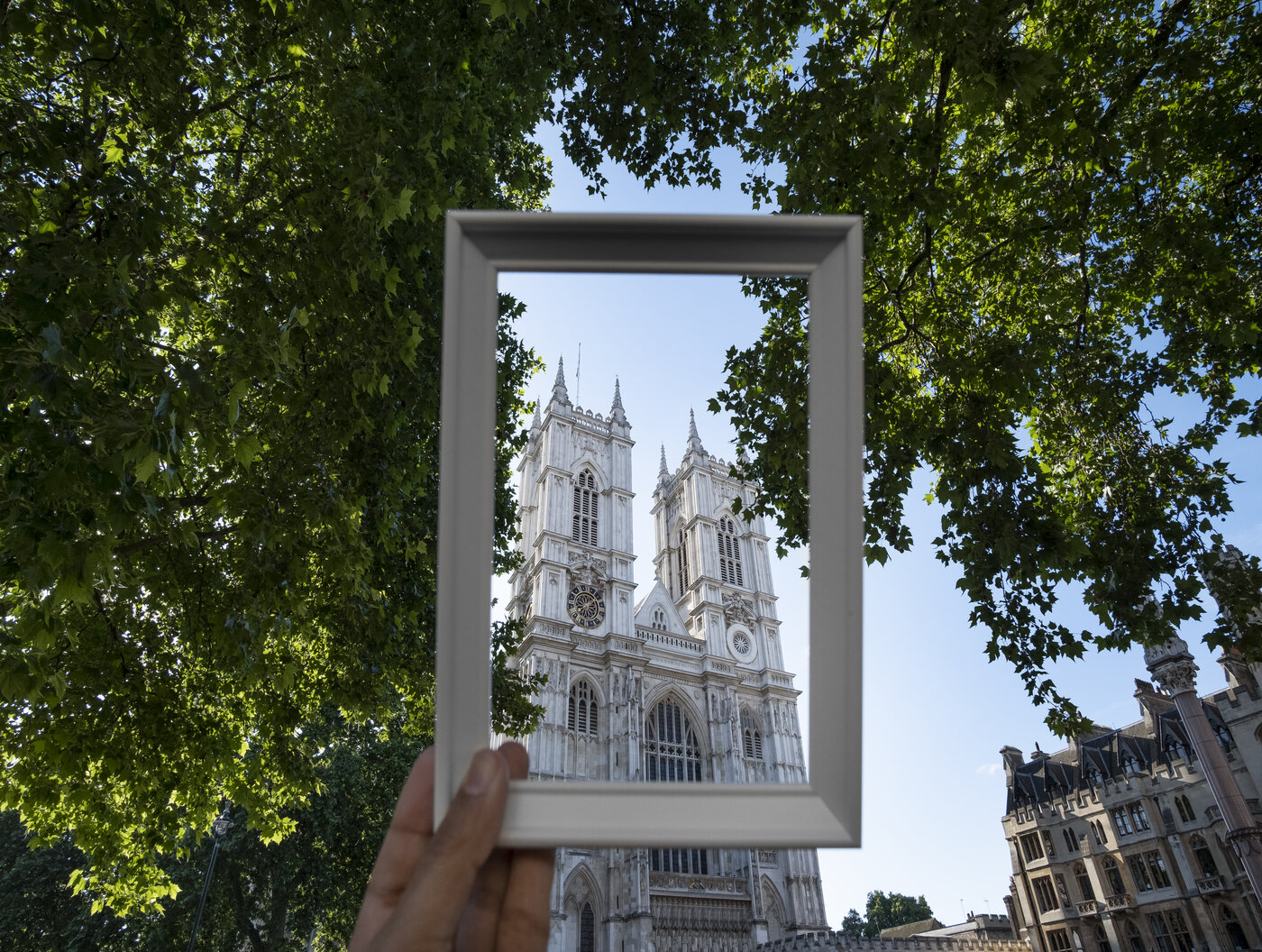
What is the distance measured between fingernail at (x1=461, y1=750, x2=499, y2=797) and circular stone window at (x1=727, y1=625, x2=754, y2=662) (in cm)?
4230

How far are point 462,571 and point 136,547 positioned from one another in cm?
576

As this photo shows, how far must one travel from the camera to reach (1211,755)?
25250 millimetres

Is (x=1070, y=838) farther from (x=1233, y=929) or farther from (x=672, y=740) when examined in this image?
(x=672, y=740)

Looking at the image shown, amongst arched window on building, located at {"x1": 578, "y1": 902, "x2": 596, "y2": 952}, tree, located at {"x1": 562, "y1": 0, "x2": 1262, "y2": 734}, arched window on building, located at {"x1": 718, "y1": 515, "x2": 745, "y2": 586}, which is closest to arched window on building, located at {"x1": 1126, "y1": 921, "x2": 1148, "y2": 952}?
arched window on building, located at {"x1": 578, "y1": 902, "x2": 596, "y2": 952}

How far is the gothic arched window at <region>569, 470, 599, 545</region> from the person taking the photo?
40719 mm

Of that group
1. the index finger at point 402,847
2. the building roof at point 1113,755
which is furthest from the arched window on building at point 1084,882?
the index finger at point 402,847

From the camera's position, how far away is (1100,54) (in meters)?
6.52

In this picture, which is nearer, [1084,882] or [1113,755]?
[1084,882]

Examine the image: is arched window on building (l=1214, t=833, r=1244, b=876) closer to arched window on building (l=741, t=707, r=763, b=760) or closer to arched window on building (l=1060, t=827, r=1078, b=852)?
arched window on building (l=1060, t=827, r=1078, b=852)

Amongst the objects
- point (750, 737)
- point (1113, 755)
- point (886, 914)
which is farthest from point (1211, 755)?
point (886, 914)

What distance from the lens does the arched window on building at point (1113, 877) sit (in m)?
29.9

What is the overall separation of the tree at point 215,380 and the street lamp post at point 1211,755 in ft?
82.9

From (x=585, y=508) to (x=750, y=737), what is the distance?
1585 centimetres

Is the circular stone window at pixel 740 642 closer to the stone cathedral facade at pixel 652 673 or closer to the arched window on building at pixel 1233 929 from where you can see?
the stone cathedral facade at pixel 652 673
